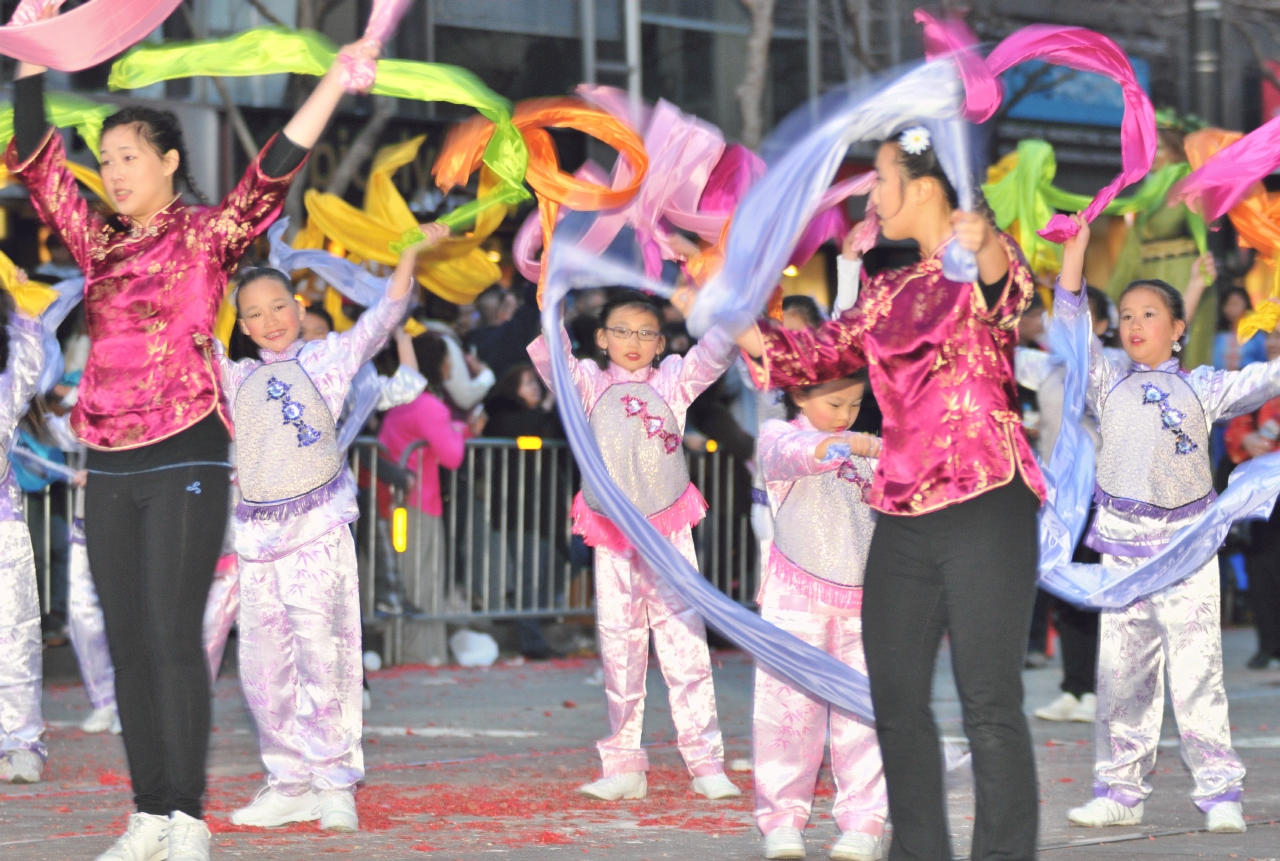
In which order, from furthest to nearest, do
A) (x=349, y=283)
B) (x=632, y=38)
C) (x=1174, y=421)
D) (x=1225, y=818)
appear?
(x=632, y=38), (x=349, y=283), (x=1174, y=421), (x=1225, y=818)

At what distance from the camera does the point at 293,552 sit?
19.4 ft

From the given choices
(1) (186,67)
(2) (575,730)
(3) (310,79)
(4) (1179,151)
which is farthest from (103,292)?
(3) (310,79)

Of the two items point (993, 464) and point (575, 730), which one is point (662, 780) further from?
point (993, 464)

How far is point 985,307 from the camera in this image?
4.05m

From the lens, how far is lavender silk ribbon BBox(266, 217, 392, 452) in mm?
6453

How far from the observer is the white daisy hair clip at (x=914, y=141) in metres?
4.13

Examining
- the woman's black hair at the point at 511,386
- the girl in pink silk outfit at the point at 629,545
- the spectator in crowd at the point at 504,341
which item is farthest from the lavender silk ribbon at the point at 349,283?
the spectator in crowd at the point at 504,341

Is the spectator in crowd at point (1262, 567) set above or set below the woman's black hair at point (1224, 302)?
below

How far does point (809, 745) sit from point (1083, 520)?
3.69 ft

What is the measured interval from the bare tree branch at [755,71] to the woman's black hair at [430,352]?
3182 millimetres

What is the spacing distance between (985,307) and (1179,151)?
5.11 metres

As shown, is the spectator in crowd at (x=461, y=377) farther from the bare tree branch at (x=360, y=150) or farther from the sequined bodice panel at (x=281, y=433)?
the sequined bodice panel at (x=281, y=433)

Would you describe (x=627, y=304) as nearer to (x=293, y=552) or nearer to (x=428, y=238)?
(x=428, y=238)

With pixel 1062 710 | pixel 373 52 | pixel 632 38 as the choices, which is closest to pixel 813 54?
pixel 632 38
